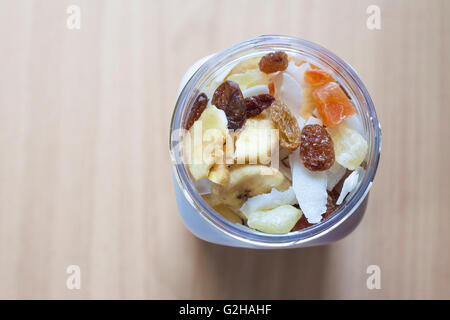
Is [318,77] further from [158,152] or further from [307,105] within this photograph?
[158,152]

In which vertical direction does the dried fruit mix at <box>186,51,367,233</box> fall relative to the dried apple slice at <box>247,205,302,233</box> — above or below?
above

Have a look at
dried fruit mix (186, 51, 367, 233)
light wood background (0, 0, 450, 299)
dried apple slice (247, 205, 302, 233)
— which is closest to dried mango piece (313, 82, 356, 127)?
dried fruit mix (186, 51, 367, 233)

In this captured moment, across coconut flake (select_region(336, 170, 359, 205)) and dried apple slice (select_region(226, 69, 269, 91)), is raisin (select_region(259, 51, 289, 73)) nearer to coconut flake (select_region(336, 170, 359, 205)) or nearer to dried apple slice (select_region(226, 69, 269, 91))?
dried apple slice (select_region(226, 69, 269, 91))

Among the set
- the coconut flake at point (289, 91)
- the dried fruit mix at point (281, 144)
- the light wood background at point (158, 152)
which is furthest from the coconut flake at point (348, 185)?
the light wood background at point (158, 152)

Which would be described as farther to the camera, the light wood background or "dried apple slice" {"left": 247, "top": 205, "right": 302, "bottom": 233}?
the light wood background

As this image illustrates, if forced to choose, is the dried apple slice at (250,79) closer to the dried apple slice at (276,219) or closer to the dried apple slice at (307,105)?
the dried apple slice at (307,105)
